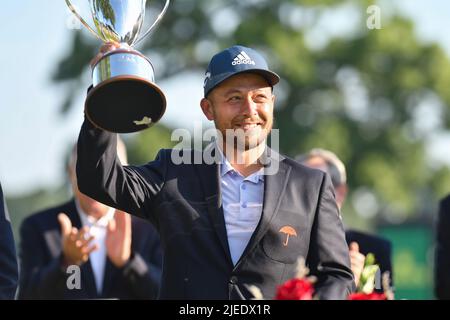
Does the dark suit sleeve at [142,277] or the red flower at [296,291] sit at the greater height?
the red flower at [296,291]

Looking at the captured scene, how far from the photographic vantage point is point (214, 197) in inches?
218

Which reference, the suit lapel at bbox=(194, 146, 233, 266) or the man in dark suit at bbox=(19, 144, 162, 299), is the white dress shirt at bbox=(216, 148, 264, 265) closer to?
the suit lapel at bbox=(194, 146, 233, 266)

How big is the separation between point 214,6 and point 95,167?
30.5 metres

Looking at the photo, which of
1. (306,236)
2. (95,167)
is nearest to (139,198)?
(95,167)

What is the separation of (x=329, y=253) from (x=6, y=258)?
1467mm

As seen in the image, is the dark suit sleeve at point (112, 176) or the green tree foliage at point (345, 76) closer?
the dark suit sleeve at point (112, 176)

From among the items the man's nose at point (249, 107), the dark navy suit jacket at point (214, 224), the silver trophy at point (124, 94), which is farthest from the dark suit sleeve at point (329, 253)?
the silver trophy at point (124, 94)

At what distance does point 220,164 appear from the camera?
5.75 m

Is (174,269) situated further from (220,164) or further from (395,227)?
(395,227)

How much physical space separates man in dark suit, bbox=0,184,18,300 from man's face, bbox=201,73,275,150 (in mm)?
Answer: 1080

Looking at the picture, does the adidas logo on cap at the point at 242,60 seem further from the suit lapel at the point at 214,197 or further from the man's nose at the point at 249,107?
the suit lapel at the point at 214,197

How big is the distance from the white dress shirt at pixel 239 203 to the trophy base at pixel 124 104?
1.96 feet


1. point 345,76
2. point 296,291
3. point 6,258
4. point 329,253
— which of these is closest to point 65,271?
point 6,258

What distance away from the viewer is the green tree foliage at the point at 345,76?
110ft
